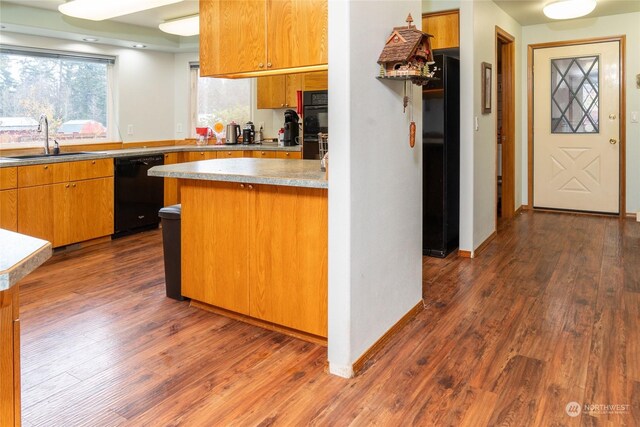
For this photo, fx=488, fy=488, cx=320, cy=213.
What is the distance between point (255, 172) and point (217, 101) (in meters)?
3.95

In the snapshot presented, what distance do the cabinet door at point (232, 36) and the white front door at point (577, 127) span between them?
4549 millimetres

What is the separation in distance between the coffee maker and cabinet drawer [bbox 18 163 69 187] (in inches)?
95.3

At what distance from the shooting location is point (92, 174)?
180 inches

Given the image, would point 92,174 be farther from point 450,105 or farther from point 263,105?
point 450,105

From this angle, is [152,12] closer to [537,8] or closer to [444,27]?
[444,27]

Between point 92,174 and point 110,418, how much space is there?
3.21 m

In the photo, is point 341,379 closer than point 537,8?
Yes

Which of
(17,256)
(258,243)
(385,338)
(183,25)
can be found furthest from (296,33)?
(183,25)

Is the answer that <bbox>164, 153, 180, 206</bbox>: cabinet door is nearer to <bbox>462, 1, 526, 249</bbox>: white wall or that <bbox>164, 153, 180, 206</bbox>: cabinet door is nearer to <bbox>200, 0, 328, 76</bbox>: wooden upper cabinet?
<bbox>200, 0, 328, 76</bbox>: wooden upper cabinet

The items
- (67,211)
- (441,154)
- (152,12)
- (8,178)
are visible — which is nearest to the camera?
(8,178)

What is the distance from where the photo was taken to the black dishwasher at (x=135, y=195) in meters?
4.87

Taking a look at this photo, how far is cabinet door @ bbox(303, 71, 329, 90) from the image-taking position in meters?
5.42

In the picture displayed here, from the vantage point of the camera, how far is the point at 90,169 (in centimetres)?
456

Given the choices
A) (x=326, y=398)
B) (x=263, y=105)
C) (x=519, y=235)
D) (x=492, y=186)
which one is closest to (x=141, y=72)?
(x=263, y=105)
